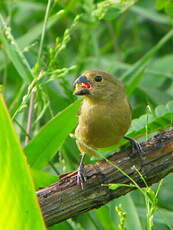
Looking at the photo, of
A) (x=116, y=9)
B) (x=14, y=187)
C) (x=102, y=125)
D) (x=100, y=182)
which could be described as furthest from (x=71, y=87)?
(x=14, y=187)

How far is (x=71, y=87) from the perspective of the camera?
4.39 metres

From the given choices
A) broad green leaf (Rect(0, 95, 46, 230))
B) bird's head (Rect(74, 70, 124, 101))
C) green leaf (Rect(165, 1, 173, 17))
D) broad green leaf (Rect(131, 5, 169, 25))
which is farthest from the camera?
broad green leaf (Rect(131, 5, 169, 25))

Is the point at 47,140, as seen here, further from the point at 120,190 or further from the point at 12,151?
the point at 12,151

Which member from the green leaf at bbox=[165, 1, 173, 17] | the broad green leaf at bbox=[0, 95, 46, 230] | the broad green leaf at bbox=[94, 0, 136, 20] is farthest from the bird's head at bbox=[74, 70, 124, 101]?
the broad green leaf at bbox=[0, 95, 46, 230]

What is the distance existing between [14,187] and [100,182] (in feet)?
2.71

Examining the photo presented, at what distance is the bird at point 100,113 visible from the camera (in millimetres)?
3561

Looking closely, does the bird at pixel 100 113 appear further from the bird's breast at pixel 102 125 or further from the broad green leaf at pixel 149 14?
the broad green leaf at pixel 149 14

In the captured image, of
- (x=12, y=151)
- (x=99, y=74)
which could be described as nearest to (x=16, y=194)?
(x=12, y=151)

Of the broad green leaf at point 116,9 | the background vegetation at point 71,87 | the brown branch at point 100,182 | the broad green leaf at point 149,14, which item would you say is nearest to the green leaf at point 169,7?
the background vegetation at point 71,87

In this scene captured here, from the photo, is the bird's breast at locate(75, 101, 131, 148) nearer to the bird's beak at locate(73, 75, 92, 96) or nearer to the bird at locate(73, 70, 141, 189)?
the bird at locate(73, 70, 141, 189)

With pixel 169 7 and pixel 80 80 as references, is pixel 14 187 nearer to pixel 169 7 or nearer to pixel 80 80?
pixel 80 80

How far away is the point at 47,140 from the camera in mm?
3223

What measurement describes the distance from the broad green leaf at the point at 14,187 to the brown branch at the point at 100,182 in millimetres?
619

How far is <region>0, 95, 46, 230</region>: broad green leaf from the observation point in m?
2.25
